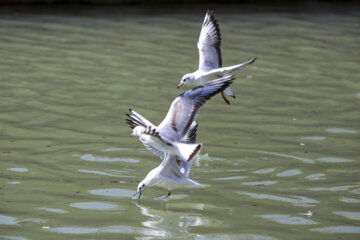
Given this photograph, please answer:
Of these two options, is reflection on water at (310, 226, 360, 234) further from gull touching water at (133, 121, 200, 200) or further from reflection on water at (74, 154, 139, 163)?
reflection on water at (74, 154, 139, 163)

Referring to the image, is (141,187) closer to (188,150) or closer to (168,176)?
(168,176)

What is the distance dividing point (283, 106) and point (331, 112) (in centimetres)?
62

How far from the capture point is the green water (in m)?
5.01

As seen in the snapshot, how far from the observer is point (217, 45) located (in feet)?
21.3

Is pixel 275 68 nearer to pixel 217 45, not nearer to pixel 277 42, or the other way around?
pixel 277 42

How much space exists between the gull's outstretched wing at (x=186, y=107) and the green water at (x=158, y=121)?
2.30 feet

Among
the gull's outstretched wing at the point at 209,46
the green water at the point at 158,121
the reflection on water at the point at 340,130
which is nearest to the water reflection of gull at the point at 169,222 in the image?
the green water at the point at 158,121

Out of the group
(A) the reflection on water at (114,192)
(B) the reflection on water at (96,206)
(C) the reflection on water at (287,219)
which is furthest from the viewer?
(A) the reflection on water at (114,192)

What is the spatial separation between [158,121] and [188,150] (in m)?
2.88

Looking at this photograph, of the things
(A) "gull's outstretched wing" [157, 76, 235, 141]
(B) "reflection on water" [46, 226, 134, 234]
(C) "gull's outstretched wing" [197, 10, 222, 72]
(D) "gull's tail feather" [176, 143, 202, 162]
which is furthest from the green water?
(C) "gull's outstretched wing" [197, 10, 222, 72]

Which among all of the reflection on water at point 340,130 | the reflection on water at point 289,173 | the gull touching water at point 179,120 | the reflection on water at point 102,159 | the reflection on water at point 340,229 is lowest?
the reflection on water at point 102,159

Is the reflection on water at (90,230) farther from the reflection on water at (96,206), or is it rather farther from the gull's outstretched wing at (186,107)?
the gull's outstretched wing at (186,107)

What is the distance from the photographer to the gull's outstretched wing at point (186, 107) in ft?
15.9

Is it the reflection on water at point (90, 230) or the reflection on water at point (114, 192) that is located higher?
the reflection on water at point (114, 192)
